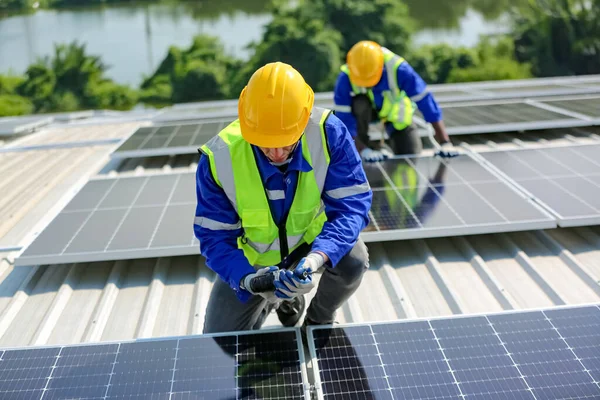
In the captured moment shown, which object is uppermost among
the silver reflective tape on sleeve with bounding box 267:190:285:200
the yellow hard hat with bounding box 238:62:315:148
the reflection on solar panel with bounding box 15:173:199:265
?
the yellow hard hat with bounding box 238:62:315:148

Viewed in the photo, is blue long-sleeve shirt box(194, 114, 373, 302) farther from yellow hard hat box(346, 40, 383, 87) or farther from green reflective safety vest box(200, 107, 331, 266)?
yellow hard hat box(346, 40, 383, 87)

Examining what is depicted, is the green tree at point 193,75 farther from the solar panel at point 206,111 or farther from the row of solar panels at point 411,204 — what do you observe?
the row of solar panels at point 411,204

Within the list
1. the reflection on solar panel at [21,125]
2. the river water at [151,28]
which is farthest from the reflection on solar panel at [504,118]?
the river water at [151,28]

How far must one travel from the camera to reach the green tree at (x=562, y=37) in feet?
146

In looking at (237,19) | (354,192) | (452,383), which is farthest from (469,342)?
(237,19)

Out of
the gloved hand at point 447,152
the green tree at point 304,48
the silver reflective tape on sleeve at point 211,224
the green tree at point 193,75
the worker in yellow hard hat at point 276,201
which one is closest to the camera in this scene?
the worker in yellow hard hat at point 276,201

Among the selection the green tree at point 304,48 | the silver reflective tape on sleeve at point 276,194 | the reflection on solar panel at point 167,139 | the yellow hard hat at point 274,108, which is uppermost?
the yellow hard hat at point 274,108

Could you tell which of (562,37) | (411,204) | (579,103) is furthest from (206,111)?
(562,37)

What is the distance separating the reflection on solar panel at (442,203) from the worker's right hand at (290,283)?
1.87 meters

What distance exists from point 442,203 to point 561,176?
163 centimetres

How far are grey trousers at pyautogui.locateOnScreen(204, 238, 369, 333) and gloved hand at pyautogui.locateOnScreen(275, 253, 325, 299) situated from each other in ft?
1.52

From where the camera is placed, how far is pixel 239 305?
3.91 m

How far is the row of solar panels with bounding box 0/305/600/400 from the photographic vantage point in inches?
125

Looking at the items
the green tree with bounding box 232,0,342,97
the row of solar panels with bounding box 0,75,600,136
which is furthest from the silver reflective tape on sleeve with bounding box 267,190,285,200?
the green tree with bounding box 232,0,342,97
